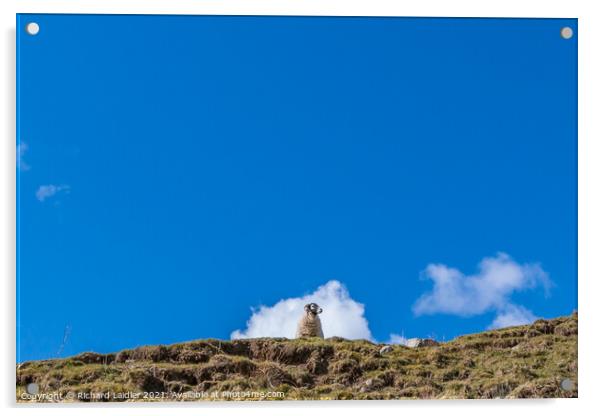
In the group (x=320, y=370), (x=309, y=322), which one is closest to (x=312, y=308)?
(x=309, y=322)

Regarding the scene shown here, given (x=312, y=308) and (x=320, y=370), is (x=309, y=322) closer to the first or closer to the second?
(x=312, y=308)

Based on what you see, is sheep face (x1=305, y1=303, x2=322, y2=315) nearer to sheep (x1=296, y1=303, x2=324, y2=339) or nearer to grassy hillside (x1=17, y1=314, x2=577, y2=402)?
sheep (x1=296, y1=303, x2=324, y2=339)

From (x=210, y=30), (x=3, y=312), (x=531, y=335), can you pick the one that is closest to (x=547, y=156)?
(x=531, y=335)

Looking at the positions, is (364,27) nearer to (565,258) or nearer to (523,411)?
(565,258)

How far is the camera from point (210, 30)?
9188 millimetres

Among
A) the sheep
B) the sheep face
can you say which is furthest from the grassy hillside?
the sheep face

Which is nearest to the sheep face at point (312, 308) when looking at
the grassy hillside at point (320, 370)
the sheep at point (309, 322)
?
the sheep at point (309, 322)

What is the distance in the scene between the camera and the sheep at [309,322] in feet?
29.2

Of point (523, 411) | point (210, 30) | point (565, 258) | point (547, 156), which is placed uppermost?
point (210, 30)

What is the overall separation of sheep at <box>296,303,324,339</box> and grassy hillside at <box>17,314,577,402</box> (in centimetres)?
10

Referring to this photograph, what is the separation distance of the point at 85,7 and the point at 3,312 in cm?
291

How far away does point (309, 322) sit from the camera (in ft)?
29.3

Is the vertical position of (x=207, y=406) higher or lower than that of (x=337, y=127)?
lower

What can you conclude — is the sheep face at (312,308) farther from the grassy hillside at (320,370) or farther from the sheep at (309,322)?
the grassy hillside at (320,370)
